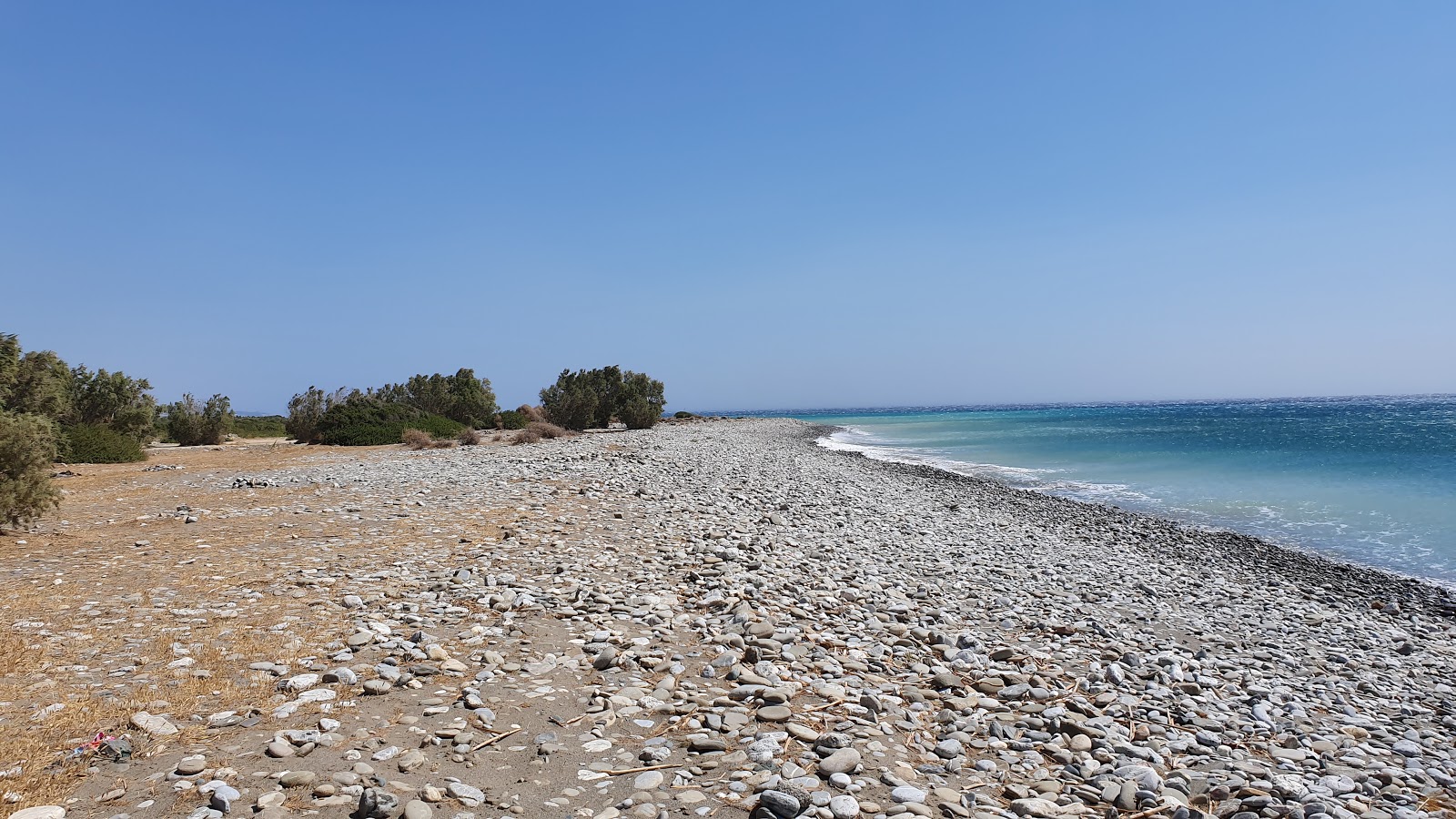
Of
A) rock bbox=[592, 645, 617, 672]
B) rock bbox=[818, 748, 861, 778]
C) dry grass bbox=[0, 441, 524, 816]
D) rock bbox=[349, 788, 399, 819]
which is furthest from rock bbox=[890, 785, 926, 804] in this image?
dry grass bbox=[0, 441, 524, 816]

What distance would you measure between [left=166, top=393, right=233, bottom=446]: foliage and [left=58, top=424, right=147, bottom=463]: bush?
17.2 metres

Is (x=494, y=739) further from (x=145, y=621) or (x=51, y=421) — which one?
(x=51, y=421)

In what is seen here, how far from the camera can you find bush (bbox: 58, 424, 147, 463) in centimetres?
2647

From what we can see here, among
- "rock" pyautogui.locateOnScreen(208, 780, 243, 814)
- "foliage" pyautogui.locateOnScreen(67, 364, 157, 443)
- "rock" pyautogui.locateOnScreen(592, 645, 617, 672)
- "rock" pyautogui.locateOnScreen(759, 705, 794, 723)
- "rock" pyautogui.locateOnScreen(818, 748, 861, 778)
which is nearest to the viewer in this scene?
"rock" pyautogui.locateOnScreen(208, 780, 243, 814)

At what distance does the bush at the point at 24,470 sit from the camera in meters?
11.4

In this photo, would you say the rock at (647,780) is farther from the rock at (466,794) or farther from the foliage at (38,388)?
the foliage at (38,388)

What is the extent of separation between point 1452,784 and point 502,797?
837cm

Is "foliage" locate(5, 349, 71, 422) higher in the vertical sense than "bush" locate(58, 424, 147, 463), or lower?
higher

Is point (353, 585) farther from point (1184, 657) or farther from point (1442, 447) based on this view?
point (1442, 447)

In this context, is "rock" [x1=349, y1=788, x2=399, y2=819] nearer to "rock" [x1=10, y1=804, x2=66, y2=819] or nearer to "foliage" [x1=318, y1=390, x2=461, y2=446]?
"rock" [x1=10, y1=804, x2=66, y2=819]

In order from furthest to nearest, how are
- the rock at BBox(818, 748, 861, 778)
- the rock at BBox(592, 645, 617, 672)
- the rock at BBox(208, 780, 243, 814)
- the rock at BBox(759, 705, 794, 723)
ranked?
the rock at BBox(592, 645, 617, 672)
the rock at BBox(759, 705, 794, 723)
the rock at BBox(818, 748, 861, 778)
the rock at BBox(208, 780, 243, 814)

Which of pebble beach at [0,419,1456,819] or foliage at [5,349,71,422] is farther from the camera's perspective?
foliage at [5,349,71,422]

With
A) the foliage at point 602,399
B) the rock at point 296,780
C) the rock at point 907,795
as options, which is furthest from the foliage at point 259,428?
the rock at point 907,795

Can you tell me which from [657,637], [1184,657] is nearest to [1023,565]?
[1184,657]
